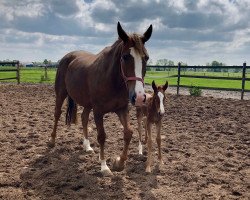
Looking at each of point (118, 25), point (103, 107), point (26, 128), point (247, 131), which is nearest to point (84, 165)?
point (103, 107)

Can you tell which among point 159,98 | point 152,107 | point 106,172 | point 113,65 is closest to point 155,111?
point 152,107

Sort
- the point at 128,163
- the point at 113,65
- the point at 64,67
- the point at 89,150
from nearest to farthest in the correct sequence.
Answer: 1. the point at 113,65
2. the point at 128,163
3. the point at 89,150
4. the point at 64,67

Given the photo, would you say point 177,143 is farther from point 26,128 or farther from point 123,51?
point 26,128

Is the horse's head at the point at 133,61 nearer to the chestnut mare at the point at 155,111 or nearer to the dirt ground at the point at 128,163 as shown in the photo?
the chestnut mare at the point at 155,111

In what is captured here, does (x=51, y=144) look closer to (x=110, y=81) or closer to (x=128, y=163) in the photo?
(x=128, y=163)

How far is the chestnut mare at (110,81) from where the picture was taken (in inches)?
163

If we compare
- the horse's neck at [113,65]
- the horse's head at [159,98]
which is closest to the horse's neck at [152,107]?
the horse's head at [159,98]

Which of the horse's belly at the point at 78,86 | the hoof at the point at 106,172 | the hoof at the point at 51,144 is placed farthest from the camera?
the hoof at the point at 51,144

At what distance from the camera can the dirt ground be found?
4223 millimetres

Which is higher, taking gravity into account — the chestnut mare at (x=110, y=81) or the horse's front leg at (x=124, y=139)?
the chestnut mare at (x=110, y=81)

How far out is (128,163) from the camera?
214 inches

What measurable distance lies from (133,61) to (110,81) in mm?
752

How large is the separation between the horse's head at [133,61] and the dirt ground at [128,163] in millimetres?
1334

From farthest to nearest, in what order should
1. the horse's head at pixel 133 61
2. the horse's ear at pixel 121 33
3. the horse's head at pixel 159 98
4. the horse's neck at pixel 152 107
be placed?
the horse's neck at pixel 152 107, the horse's head at pixel 159 98, the horse's ear at pixel 121 33, the horse's head at pixel 133 61
